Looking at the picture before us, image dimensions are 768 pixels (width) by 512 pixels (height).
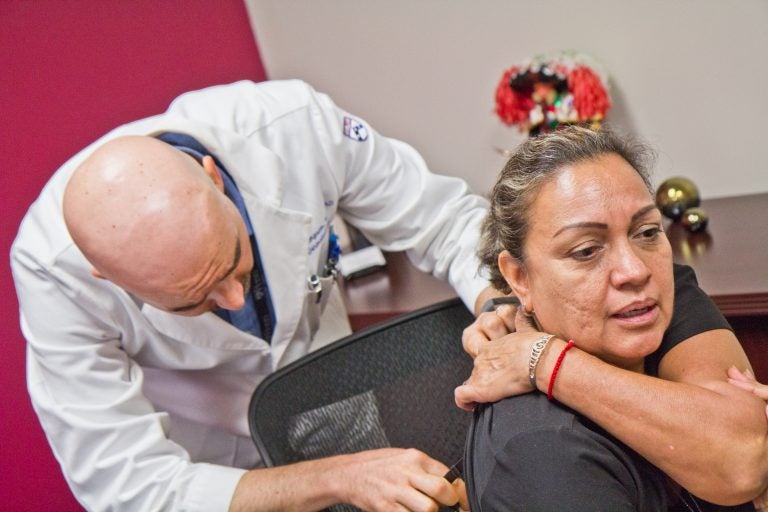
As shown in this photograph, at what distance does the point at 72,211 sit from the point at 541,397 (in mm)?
742

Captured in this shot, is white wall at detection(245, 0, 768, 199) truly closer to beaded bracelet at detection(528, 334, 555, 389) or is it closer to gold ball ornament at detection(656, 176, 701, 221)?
gold ball ornament at detection(656, 176, 701, 221)

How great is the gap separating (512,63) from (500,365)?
122cm

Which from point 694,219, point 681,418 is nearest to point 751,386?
point 681,418

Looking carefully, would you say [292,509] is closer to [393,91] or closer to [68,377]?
[68,377]

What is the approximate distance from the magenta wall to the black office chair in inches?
30.5

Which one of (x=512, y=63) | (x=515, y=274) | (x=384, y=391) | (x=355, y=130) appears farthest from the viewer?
(x=512, y=63)

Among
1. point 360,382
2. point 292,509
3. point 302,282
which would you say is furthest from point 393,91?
point 292,509

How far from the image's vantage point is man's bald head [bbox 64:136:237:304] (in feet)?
3.69

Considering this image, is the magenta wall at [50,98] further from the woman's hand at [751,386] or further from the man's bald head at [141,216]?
the woman's hand at [751,386]

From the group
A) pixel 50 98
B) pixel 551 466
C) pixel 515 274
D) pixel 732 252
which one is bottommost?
pixel 732 252

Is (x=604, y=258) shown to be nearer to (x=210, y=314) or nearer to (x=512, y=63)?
(x=210, y=314)

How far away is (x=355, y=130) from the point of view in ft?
5.39

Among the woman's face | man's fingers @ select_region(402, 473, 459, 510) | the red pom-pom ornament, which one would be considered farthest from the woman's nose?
the red pom-pom ornament

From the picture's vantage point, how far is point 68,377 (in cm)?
128
